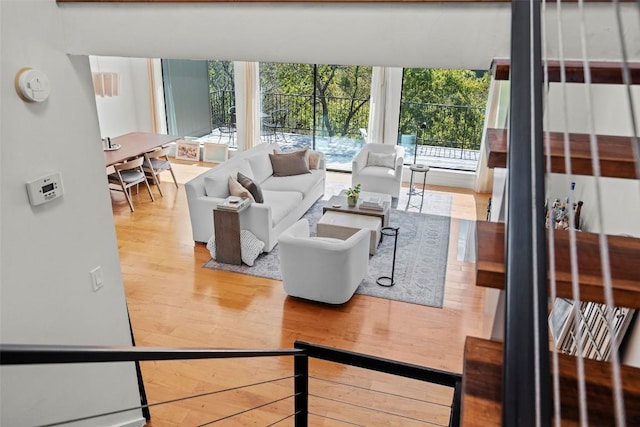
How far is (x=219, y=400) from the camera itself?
340 cm

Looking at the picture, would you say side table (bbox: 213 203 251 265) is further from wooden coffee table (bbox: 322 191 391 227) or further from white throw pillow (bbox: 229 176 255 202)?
wooden coffee table (bbox: 322 191 391 227)

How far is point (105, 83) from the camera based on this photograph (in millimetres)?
6891

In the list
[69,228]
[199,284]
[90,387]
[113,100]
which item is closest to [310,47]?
[69,228]

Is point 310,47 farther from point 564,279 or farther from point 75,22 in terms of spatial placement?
point 564,279

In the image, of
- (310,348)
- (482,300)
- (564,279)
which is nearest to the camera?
(564,279)

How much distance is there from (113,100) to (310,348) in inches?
309

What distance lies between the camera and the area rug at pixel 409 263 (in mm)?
4824

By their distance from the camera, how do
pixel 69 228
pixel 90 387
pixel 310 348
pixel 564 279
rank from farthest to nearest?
1. pixel 90 387
2. pixel 69 228
3. pixel 310 348
4. pixel 564 279

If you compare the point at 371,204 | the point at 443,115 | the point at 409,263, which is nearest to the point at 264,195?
the point at 371,204

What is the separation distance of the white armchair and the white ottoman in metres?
1.47

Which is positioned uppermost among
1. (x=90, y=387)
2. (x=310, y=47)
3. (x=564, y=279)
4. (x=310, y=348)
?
(x=310, y=47)

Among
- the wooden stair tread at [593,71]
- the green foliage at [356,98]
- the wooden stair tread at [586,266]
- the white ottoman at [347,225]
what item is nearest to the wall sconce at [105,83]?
the green foliage at [356,98]

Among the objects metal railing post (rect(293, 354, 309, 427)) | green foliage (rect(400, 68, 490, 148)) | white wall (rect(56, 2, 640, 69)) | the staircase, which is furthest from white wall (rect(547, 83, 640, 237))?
green foliage (rect(400, 68, 490, 148))

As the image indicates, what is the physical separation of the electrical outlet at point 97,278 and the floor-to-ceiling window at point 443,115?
619cm
